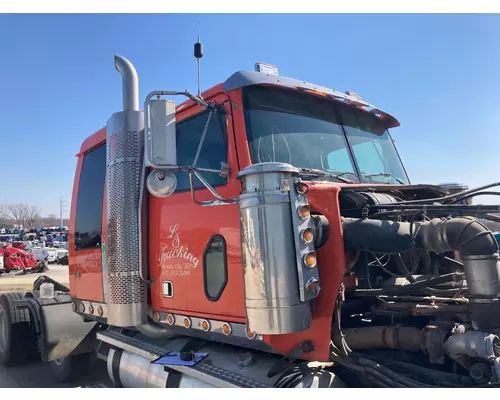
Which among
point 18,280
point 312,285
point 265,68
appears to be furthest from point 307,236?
point 18,280

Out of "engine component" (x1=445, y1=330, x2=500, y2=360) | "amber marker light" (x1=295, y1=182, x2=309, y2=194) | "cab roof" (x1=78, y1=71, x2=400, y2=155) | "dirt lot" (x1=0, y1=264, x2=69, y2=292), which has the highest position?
"cab roof" (x1=78, y1=71, x2=400, y2=155)

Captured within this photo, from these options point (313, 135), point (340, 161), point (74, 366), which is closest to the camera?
point (313, 135)

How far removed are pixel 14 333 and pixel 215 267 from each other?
12.2 ft

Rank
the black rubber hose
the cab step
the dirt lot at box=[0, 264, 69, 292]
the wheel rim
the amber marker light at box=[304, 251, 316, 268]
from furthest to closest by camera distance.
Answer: the dirt lot at box=[0, 264, 69, 292] < the wheel rim < the cab step < the amber marker light at box=[304, 251, 316, 268] < the black rubber hose

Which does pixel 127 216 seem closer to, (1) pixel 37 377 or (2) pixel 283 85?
(2) pixel 283 85

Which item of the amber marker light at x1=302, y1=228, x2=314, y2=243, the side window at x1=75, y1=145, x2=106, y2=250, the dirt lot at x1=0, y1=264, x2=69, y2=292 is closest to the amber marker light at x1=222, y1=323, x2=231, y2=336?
the amber marker light at x1=302, y1=228, x2=314, y2=243

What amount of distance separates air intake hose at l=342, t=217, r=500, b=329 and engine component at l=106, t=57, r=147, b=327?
1.94m

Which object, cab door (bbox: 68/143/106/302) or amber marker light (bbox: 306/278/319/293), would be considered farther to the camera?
cab door (bbox: 68/143/106/302)

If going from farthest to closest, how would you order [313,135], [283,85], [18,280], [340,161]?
[18,280], [340,161], [313,135], [283,85]

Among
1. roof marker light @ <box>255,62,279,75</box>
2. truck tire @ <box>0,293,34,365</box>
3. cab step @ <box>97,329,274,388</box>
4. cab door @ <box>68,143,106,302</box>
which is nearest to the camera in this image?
cab step @ <box>97,329,274,388</box>

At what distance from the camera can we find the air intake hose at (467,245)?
2297mm

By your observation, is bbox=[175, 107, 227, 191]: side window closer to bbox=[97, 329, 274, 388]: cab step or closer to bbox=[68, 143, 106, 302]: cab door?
bbox=[97, 329, 274, 388]: cab step

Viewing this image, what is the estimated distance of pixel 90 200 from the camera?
4.76 meters

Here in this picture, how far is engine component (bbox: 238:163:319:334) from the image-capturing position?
7.87 ft
